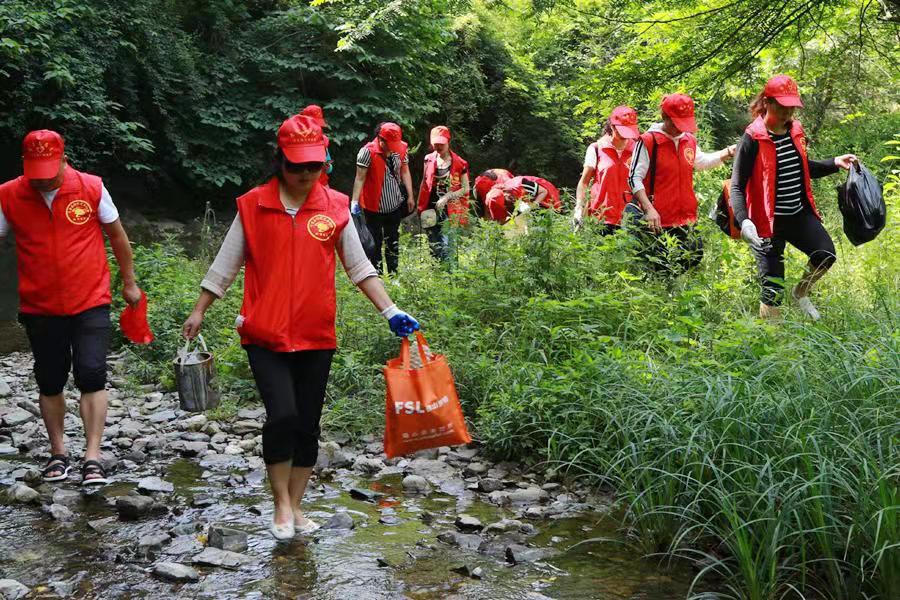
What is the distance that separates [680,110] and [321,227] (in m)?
3.96

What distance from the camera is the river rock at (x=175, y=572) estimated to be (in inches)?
150

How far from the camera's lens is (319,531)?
Result: 4.43m

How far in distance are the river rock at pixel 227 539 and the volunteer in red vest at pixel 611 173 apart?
460 cm

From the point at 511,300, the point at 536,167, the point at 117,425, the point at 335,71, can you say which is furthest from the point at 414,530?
the point at 536,167

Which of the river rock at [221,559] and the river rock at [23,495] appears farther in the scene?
the river rock at [23,495]

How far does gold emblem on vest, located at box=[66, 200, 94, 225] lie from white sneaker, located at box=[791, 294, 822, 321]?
465cm

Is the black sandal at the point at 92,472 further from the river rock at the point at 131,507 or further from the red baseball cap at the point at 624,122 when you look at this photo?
the red baseball cap at the point at 624,122

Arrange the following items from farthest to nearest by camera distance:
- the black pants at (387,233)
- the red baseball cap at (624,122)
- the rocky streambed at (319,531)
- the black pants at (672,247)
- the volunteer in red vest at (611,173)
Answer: the black pants at (387,233)
the volunteer in red vest at (611,173)
the red baseball cap at (624,122)
the black pants at (672,247)
the rocky streambed at (319,531)

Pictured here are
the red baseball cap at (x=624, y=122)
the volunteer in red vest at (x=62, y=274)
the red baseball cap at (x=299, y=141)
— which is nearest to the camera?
the red baseball cap at (x=299, y=141)

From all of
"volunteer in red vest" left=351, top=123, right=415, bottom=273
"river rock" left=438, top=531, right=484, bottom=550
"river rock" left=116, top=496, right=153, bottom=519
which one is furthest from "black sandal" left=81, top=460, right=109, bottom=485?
"volunteer in red vest" left=351, top=123, right=415, bottom=273

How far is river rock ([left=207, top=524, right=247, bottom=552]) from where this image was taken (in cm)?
416

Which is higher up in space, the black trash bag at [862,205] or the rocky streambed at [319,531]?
the black trash bag at [862,205]

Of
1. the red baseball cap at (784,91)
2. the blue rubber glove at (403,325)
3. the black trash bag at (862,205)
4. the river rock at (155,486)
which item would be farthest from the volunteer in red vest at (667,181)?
the river rock at (155,486)

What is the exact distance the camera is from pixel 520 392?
5.43 metres
